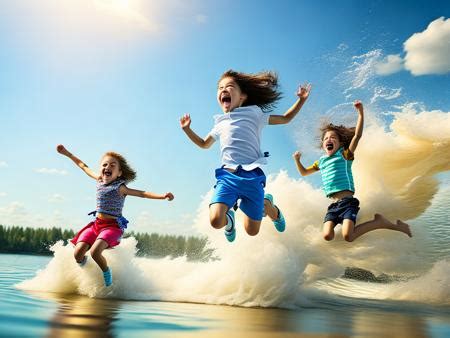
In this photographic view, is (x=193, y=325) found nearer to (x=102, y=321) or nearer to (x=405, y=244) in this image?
(x=102, y=321)

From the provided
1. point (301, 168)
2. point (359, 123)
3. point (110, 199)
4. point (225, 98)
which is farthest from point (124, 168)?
point (359, 123)

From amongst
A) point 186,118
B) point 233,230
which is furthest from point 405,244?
point 186,118

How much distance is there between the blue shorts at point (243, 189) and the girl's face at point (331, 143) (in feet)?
5.44

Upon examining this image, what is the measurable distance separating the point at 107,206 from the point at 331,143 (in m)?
3.35

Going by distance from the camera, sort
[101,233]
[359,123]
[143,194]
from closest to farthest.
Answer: [101,233]
[143,194]
[359,123]

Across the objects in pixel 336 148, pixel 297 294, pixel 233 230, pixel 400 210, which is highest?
pixel 336 148

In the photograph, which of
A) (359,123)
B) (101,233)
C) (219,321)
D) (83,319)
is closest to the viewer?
(83,319)

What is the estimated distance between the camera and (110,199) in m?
6.13

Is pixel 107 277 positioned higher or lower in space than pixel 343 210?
lower

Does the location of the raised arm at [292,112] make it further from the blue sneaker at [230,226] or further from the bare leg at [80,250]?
the bare leg at [80,250]

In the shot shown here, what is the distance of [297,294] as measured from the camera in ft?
17.7

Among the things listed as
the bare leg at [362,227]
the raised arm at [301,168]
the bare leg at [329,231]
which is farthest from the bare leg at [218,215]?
the raised arm at [301,168]

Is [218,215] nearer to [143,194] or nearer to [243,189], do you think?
[243,189]

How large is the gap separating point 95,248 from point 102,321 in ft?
7.58
